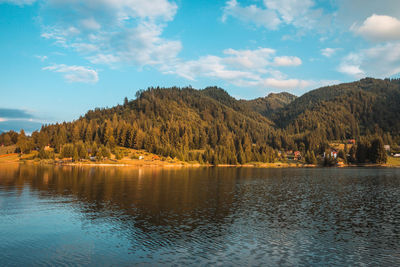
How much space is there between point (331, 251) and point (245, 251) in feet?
27.0

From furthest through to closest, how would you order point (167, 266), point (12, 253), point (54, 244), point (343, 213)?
point (343, 213) → point (54, 244) → point (12, 253) → point (167, 266)

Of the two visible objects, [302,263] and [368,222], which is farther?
[368,222]

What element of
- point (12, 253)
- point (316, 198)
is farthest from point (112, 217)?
point (316, 198)

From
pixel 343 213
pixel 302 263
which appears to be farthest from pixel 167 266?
pixel 343 213

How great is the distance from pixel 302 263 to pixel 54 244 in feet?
76.3

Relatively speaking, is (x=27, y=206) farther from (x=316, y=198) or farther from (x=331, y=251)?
(x=316, y=198)

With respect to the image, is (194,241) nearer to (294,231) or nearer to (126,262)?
(126,262)

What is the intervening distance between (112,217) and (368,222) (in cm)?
3559

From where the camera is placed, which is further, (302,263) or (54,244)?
(54,244)

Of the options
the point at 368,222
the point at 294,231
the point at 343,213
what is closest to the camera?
the point at 294,231

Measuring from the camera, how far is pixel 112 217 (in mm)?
37531

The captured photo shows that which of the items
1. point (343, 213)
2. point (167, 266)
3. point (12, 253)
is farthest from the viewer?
point (343, 213)

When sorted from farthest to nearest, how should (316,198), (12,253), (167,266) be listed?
(316,198), (12,253), (167,266)

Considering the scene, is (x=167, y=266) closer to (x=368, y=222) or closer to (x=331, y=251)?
(x=331, y=251)
